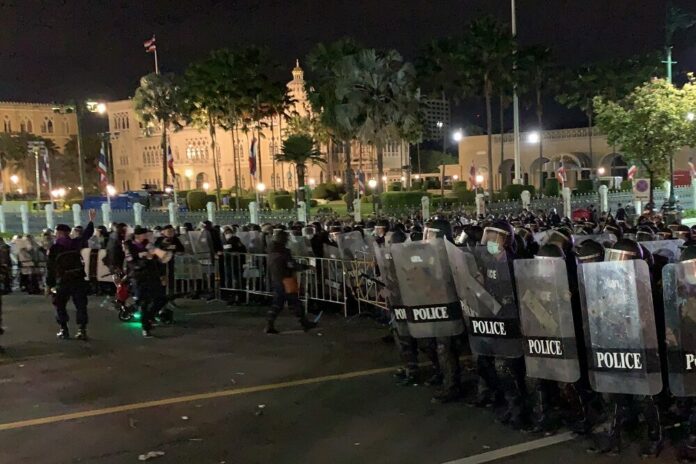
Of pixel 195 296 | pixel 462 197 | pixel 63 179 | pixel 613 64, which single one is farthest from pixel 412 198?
pixel 63 179

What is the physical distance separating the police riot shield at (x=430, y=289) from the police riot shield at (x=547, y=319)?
111 cm

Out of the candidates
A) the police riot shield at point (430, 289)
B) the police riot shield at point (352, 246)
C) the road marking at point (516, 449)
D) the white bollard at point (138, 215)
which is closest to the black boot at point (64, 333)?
the police riot shield at point (352, 246)

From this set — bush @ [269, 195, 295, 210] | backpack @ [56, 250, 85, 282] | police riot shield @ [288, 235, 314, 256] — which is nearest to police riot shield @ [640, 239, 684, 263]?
police riot shield @ [288, 235, 314, 256]

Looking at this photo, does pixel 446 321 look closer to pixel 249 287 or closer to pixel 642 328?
pixel 642 328

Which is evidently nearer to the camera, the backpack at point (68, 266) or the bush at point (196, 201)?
the backpack at point (68, 266)

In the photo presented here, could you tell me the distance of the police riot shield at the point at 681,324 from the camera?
16.3 feet

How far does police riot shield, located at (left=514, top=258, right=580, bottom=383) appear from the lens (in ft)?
18.0

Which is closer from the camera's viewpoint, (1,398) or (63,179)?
(1,398)

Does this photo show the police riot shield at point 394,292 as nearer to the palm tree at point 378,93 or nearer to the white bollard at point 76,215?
the white bollard at point 76,215

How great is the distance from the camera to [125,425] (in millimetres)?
6805

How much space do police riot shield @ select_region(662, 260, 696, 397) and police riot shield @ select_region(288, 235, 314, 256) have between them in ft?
28.1

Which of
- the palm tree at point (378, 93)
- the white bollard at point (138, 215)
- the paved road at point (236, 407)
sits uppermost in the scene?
the palm tree at point (378, 93)

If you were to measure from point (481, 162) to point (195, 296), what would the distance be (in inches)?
1877

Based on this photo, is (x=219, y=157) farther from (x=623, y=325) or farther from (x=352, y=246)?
(x=623, y=325)
